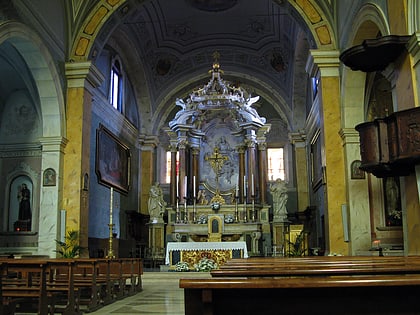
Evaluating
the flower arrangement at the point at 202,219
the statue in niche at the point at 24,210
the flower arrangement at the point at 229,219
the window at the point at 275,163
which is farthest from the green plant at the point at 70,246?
the window at the point at 275,163

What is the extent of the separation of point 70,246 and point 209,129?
9.78 m

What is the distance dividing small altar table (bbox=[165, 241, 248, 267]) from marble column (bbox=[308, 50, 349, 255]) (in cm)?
309

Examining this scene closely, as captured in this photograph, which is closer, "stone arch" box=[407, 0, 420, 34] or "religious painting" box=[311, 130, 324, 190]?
"stone arch" box=[407, 0, 420, 34]

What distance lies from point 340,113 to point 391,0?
14.1ft

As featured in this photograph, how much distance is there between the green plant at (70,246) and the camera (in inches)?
440

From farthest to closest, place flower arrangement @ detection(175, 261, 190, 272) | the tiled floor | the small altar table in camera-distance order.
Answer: the small altar table
flower arrangement @ detection(175, 261, 190, 272)
the tiled floor

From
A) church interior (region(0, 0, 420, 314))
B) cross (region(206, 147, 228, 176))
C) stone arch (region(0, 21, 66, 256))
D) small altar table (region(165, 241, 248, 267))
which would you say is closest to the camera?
church interior (region(0, 0, 420, 314))

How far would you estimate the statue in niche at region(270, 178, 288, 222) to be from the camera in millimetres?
17219

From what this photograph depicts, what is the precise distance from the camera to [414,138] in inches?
251

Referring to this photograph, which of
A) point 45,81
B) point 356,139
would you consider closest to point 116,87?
point 45,81

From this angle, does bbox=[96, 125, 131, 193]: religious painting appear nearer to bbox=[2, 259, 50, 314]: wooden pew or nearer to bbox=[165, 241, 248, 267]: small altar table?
bbox=[165, 241, 248, 267]: small altar table

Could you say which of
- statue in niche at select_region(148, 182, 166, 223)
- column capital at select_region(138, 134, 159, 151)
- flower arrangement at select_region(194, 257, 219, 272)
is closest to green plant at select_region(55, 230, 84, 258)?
flower arrangement at select_region(194, 257, 219, 272)

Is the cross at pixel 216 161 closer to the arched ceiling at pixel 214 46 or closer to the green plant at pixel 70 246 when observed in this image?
the arched ceiling at pixel 214 46

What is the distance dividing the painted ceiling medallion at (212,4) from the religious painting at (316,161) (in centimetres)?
534
